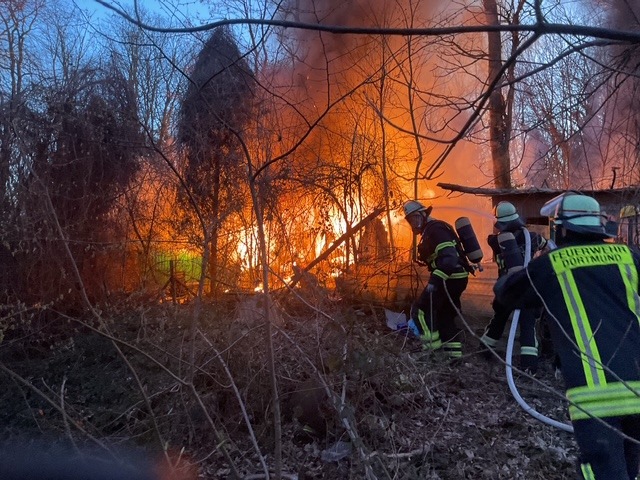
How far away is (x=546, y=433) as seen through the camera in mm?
4246

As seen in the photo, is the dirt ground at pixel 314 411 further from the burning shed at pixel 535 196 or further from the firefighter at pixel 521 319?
the burning shed at pixel 535 196

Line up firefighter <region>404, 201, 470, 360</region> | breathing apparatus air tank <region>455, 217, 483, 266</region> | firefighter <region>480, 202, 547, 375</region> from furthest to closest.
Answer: breathing apparatus air tank <region>455, 217, 483, 266</region> → firefighter <region>404, 201, 470, 360</region> → firefighter <region>480, 202, 547, 375</region>

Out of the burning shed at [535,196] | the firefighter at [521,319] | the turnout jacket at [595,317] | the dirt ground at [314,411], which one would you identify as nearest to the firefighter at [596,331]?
the turnout jacket at [595,317]

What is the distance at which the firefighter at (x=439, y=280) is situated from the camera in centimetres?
598

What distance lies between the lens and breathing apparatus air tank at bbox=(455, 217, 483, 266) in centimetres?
624

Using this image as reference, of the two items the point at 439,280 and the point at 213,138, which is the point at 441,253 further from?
the point at 213,138

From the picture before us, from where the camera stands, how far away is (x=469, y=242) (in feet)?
20.5

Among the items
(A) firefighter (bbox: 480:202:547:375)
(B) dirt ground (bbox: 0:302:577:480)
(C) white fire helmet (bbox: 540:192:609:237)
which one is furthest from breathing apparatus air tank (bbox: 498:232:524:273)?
(C) white fire helmet (bbox: 540:192:609:237)

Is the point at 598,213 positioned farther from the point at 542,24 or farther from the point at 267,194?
the point at 267,194

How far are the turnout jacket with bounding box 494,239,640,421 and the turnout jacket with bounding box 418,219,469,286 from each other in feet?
10.8

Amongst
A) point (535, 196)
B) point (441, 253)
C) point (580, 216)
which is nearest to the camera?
point (580, 216)

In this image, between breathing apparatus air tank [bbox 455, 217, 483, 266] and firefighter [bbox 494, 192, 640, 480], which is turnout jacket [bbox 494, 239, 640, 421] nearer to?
firefighter [bbox 494, 192, 640, 480]

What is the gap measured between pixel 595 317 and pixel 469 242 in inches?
149

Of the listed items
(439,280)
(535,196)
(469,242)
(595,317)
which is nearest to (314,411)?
(595,317)
